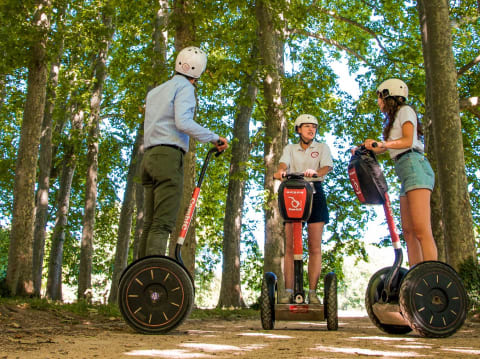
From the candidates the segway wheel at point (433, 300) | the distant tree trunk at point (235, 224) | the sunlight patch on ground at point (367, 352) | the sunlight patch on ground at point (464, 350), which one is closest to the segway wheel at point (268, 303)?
the segway wheel at point (433, 300)

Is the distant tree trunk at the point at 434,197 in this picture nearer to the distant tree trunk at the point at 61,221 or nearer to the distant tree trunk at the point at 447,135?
the distant tree trunk at the point at 447,135

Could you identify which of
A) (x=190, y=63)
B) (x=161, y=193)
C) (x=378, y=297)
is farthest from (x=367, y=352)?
(x=190, y=63)

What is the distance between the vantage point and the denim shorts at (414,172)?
4.76m

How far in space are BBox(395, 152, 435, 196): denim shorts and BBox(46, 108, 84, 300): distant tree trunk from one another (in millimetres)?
14925

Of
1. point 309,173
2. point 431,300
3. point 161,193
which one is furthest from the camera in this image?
point 309,173

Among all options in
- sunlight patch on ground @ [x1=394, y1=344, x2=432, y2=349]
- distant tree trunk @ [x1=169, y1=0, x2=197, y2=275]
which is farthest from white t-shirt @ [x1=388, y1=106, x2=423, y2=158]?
distant tree trunk @ [x1=169, y1=0, x2=197, y2=275]

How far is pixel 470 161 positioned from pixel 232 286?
1083 centimetres

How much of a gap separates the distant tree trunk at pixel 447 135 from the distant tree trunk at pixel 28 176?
7.64 meters

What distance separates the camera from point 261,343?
3.96 m

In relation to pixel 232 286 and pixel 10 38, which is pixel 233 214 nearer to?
pixel 232 286

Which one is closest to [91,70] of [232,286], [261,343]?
[232,286]

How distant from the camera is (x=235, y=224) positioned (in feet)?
53.3

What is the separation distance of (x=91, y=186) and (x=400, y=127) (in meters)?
14.6

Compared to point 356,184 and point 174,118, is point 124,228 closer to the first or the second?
point 174,118
